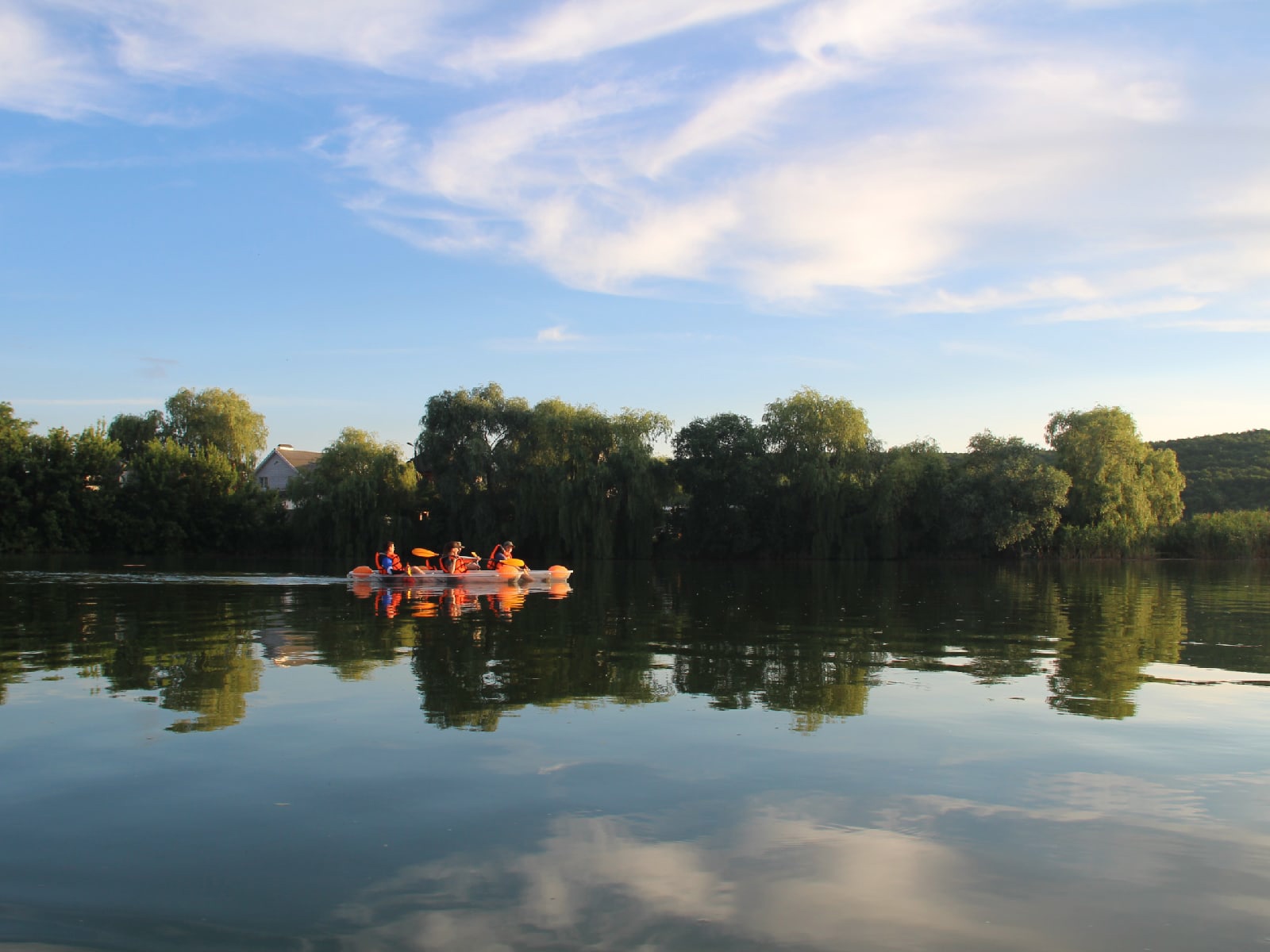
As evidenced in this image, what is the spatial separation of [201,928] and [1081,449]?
51998mm

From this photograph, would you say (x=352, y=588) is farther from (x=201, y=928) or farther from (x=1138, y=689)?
(x=201, y=928)

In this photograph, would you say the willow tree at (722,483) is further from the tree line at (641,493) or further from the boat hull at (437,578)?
the boat hull at (437,578)

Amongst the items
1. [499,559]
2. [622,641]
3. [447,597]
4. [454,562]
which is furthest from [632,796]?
[499,559]

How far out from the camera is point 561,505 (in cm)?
4866

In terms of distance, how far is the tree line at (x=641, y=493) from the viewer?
1925 inches

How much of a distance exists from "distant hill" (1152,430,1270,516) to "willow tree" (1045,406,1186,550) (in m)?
14.1

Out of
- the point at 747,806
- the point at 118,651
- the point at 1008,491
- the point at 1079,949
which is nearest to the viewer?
the point at 1079,949

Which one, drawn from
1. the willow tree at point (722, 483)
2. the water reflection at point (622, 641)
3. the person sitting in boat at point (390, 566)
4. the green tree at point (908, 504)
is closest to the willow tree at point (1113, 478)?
the green tree at point (908, 504)

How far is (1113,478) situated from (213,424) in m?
55.2

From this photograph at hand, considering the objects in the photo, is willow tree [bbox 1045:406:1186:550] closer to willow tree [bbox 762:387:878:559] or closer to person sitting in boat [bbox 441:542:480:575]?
willow tree [bbox 762:387:878:559]

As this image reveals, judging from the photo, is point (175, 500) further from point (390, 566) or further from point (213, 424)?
point (390, 566)

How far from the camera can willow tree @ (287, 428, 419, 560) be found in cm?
5128

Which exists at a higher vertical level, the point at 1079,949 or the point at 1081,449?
the point at 1081,449

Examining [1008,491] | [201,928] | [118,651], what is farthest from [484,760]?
[1008,491]
